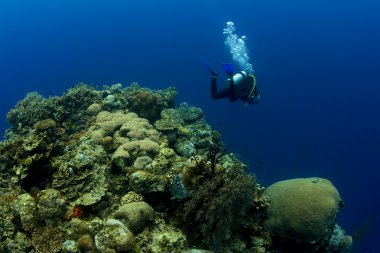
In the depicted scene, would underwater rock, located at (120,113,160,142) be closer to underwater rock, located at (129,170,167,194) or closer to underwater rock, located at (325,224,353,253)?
underwater rock, located at (129,170,167,194)

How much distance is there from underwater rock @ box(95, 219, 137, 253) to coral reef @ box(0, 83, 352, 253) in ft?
0.05

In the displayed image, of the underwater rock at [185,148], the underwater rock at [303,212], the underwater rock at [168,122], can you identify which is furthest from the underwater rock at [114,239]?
the underwater rock at [168,122]

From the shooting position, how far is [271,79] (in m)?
82.6

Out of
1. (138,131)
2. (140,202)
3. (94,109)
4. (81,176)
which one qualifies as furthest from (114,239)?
(94,109)

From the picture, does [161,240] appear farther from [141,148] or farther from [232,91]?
[232,91]

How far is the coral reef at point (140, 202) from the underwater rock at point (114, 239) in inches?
0.6

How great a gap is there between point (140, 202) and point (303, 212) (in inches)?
145

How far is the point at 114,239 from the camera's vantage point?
5.36 m

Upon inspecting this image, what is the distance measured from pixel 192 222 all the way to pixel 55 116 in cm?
662

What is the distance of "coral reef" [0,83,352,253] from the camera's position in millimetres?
6016

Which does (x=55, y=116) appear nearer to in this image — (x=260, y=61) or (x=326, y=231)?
(x=326, y=231)

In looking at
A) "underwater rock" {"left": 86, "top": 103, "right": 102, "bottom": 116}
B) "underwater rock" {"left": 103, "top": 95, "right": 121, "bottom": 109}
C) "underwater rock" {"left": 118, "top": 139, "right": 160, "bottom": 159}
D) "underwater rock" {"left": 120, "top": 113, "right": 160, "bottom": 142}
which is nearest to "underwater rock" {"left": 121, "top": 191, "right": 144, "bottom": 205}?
"underwater rock" {"left": 118, "top": 139, "right": 160, "bottom": 159}

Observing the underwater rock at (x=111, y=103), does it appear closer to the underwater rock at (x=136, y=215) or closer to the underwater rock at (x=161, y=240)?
the underwater rock at (x=136, y=215)

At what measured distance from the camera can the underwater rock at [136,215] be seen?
6.11 m
